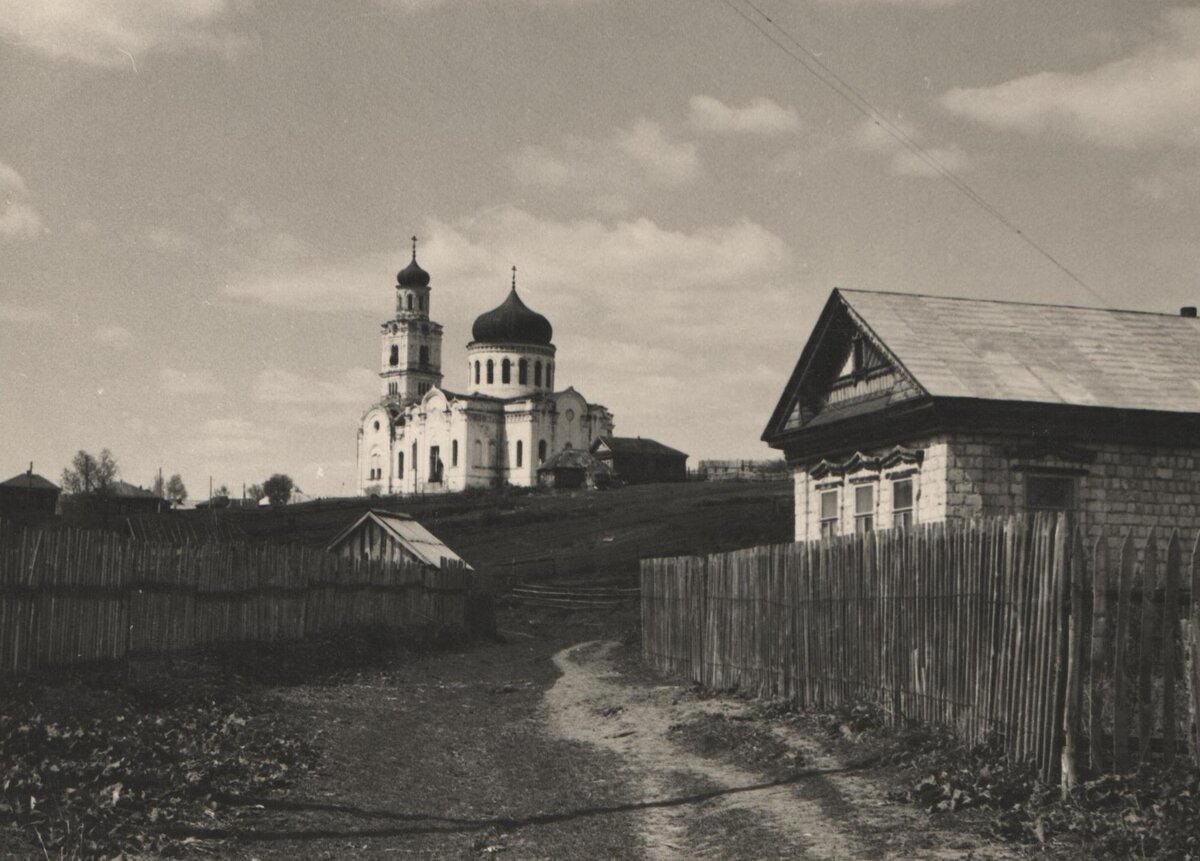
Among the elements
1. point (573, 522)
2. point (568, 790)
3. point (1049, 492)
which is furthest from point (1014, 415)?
point (573, 522)

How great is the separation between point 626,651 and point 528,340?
7753 centimetres

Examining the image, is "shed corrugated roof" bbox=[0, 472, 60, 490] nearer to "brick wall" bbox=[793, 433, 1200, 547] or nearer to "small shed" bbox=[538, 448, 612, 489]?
"small shed" bbox=[538, 448, 612, 489]

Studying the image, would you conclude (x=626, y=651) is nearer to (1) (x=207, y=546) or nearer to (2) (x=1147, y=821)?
(1) (x=207, y=546)

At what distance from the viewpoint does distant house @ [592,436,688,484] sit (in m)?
98.8

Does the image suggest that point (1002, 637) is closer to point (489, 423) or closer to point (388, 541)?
point (388, 541)

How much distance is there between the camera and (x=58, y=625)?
14.3m

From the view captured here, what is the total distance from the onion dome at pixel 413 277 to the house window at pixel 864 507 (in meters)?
94.8

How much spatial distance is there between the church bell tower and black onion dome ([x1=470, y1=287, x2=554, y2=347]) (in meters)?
10.2

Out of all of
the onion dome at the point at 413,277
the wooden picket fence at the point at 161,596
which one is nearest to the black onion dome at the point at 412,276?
the onion dome at the point at 413,277

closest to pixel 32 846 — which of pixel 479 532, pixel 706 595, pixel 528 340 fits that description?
pixel 706 595

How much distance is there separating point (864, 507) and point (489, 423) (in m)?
81.0

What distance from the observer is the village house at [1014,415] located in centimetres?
1975

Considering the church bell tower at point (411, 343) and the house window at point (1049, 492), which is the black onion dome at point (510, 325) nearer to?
the church bell tower at point (411, 343)

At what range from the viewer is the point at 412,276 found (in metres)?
114
